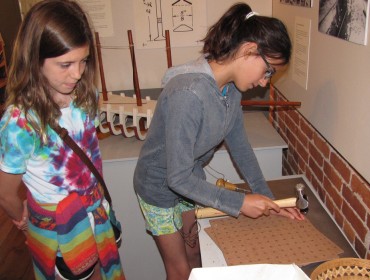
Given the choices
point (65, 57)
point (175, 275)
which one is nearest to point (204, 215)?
point (175, 275)

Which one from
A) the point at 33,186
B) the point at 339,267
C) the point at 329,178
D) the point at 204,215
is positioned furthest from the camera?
the point at 329,178

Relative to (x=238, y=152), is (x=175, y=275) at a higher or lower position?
lower

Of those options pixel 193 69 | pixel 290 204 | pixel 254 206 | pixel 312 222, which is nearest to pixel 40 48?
pixel 193 69

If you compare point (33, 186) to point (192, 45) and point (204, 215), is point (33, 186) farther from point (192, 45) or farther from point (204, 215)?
point (192, 45)

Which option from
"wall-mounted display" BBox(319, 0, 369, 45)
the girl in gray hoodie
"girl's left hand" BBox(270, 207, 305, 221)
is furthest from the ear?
"girl's left hand" BBox(270, 207, 305, 221)

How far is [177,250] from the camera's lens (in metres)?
1.23

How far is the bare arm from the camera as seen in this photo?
101 centimetres

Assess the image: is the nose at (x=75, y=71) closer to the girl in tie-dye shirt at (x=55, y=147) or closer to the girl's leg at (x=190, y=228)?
the girl in tie-dye shirt at (x=55, y=147)

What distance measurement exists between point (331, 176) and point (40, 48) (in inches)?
39.1

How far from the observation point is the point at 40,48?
95 centimetres

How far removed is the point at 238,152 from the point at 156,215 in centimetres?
37

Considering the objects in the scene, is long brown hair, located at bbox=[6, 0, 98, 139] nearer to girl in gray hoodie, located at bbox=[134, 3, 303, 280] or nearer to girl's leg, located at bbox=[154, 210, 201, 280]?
girl in gray hoodie, located at bbox=[134, 3, 303, 280]

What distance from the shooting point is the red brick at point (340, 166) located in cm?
114

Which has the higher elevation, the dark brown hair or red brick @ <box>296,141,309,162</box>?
the dark brown hair
